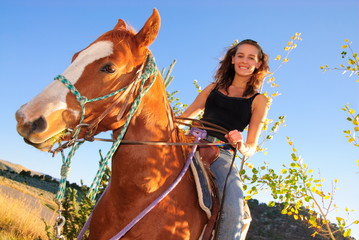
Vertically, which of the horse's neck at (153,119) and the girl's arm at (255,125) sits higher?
the girl's arm at (255,125)

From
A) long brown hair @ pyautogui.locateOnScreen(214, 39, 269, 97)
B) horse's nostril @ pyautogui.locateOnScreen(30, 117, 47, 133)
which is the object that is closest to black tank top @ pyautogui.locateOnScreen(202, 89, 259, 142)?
long brown hair @ pyautogui.locateOnScreen(214, 39, 269, 97)

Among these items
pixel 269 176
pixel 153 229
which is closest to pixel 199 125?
pixel 153 229

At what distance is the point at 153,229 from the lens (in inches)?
110

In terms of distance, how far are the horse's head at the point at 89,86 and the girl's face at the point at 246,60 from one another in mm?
1565

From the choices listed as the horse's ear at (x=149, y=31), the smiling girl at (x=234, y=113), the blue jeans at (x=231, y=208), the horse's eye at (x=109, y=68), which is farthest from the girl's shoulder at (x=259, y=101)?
the horse's eye at (x=109, y=68)

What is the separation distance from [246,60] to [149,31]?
5.72 feet

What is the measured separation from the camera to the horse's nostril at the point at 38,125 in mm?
2320

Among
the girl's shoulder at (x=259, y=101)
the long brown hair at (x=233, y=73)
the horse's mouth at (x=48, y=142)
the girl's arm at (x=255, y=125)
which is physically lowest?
the horse's mouth at (x=48, y=142)

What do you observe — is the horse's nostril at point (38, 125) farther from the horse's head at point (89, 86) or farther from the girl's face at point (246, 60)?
the girl's face at point (246, 60)

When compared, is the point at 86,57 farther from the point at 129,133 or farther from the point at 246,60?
the point at 246,60

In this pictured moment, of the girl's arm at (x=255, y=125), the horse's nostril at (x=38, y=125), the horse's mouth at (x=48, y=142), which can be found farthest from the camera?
the girl's arm at (x=255, y=125)

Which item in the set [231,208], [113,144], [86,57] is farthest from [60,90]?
[231,208]

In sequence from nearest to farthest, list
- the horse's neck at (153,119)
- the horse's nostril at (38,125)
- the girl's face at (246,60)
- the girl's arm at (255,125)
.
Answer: the horse's nostril at (38,125) → the horse's neck at (153,119) → the girl's arm at (255,125) → the girl's face at (246,60)

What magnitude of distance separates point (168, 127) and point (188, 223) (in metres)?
0.87
